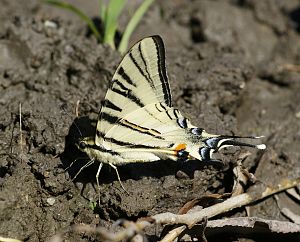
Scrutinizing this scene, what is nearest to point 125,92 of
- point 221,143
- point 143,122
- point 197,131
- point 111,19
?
point 143,122

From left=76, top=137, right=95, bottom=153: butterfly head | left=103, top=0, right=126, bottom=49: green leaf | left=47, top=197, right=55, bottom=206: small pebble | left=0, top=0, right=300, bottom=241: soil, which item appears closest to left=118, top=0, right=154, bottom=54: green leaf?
left=103, top=0, right=126, bottom=49: green leaf

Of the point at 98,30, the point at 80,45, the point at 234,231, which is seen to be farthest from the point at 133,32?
the point at 234,231

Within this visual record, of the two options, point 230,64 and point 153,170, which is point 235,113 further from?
point 153,170

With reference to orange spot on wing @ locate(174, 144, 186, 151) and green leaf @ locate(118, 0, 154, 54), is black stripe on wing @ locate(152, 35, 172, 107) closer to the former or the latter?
orange spot on wing @ locate(174, 144, 186, 151)

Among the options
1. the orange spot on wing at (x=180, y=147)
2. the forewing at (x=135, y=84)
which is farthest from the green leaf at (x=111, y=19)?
the orange spot on wing at (x=180, y=147)

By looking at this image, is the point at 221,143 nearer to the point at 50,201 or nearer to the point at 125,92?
the point at 125,92

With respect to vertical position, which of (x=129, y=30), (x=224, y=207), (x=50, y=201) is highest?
(x=129, y=30)

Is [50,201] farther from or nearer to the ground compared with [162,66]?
nearer to the ground

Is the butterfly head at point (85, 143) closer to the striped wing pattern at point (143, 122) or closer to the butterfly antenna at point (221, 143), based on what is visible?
the striped wing pattern at point (143, 122)
